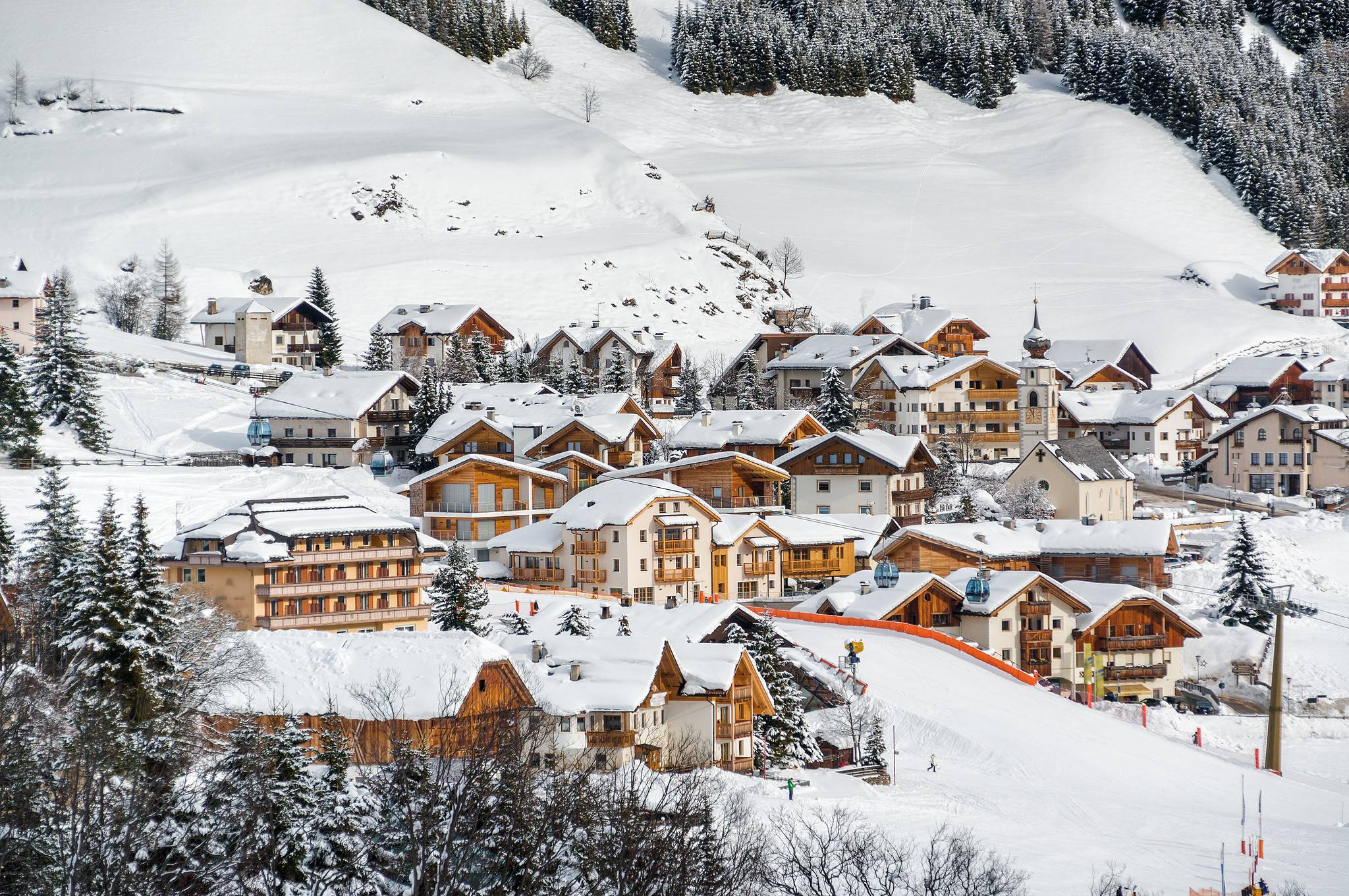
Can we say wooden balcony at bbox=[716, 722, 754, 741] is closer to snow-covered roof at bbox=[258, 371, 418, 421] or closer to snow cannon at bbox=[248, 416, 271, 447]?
snow cannon at bbox=[248, 416, 271, 447]

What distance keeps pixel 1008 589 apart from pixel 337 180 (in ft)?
225

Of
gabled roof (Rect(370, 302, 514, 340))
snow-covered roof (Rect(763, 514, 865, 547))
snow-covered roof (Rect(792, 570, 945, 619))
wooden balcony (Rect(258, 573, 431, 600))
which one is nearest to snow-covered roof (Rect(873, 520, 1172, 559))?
snow-covered roof (Rect(763, 514, 865, 547))

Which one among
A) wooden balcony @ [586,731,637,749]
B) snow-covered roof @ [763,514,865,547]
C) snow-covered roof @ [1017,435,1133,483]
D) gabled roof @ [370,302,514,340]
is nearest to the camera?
wooden balcony @ [586,731,637,749]

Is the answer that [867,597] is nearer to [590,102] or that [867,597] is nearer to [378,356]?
[378,356]

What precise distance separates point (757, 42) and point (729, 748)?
12904cm

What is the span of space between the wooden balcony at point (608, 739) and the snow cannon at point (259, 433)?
115 ft

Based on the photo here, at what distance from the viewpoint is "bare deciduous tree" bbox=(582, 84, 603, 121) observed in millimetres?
147750

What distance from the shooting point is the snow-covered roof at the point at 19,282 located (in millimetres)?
78000

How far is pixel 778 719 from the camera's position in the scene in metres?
39.0

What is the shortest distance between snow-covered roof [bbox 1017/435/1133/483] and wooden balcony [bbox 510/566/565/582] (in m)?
21.7

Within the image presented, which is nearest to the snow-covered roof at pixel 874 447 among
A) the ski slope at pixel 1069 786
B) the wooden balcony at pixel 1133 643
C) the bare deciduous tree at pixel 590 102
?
the wooden balcony at pixel 1133 643

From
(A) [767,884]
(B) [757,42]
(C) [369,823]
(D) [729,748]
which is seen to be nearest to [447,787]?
(C) [369,823]

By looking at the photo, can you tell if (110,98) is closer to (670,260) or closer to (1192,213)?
(670,260)

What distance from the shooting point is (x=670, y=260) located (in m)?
107
